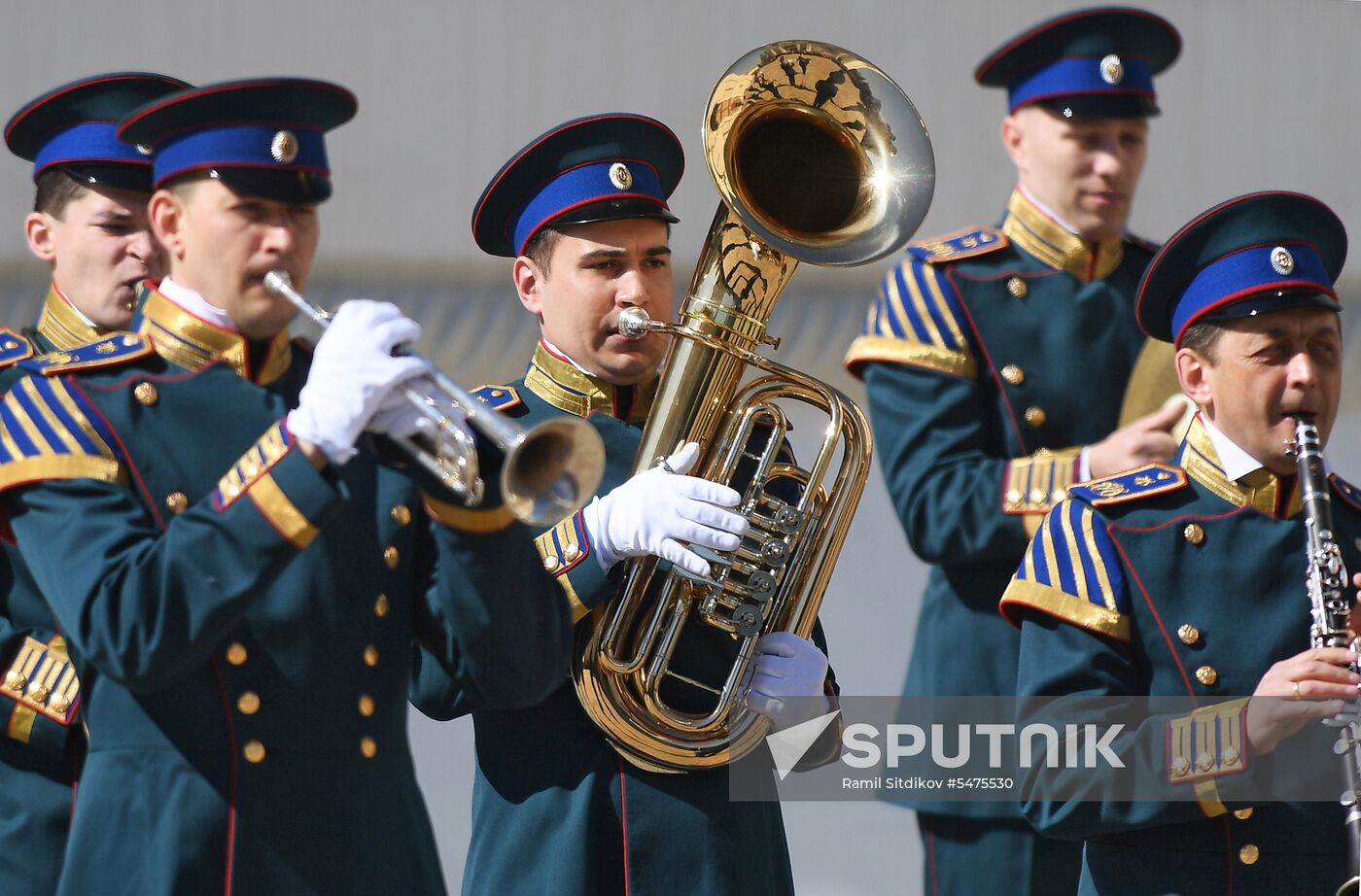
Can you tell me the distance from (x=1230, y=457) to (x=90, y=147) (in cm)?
223

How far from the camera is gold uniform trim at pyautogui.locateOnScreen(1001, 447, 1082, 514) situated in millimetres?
4941

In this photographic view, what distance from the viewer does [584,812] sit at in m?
4.05

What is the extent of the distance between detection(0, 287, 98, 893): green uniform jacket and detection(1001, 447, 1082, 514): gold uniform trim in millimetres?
1908

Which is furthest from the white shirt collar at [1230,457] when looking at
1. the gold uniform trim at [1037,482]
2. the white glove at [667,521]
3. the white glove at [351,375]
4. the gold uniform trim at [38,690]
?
the gold uniform trim at [38,690]

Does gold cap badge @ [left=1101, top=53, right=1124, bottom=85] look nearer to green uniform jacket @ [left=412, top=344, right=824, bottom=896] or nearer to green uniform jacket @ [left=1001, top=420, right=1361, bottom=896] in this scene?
green uniform jacket @ [left=1001, top=420, right=1361, bottom=896]

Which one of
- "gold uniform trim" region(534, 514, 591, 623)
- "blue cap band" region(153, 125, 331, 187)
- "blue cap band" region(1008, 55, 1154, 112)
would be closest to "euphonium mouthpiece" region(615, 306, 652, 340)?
"gold uniform trim" region(534, 514, 591, 623)

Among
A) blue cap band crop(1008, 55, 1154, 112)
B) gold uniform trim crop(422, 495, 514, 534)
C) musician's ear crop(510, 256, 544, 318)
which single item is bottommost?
gold uniform trim crop(422, 495, 514, 534)

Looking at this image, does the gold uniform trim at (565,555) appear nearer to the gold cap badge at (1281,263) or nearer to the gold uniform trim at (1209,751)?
the gold uniform trim at (1209,751)

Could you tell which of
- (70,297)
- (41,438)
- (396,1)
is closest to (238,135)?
(41,438)

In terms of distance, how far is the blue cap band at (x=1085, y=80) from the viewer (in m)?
5.41

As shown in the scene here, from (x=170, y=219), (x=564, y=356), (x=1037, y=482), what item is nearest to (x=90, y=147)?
(x=564, y=356)

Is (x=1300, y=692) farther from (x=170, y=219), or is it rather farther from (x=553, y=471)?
(x=170, y=219)

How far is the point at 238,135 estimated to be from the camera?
11.8ft

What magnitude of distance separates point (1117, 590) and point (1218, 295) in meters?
0.56
